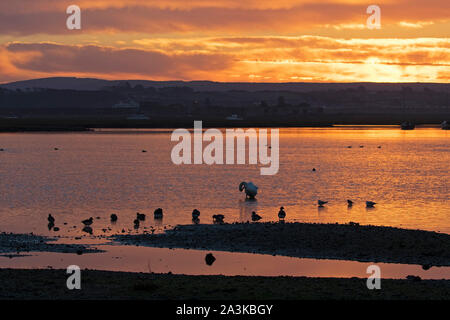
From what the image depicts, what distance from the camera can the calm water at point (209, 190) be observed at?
36.4 meters

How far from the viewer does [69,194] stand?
48219 millimetres

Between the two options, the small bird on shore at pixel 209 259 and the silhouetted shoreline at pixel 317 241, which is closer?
the small bird on shore at pixel 209 259

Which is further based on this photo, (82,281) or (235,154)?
(235,154)

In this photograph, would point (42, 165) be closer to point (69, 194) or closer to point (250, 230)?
point (69, 194)

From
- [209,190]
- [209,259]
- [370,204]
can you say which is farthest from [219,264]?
[209,190]

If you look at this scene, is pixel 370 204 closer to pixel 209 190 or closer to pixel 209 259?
pixel 209 190

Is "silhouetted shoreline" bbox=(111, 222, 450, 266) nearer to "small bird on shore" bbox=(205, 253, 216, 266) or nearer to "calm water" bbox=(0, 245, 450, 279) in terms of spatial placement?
"calm water" bbox=(0, 245, 450, 279)

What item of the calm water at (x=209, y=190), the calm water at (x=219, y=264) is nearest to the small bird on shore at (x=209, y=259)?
the calm water at (x=219, y=264)

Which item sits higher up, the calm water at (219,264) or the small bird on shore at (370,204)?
the small bird on shore at (370,204)

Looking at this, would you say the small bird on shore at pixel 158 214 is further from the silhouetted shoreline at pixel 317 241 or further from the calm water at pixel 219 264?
the calm water at pixel 219 264

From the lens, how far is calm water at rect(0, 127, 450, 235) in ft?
119

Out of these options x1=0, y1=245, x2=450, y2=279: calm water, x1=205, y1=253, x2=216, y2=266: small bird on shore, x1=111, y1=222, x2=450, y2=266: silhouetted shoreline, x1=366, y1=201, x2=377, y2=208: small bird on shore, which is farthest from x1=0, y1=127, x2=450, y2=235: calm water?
x1=205, y1=253, x2=216, y2=266: small bird on shore
